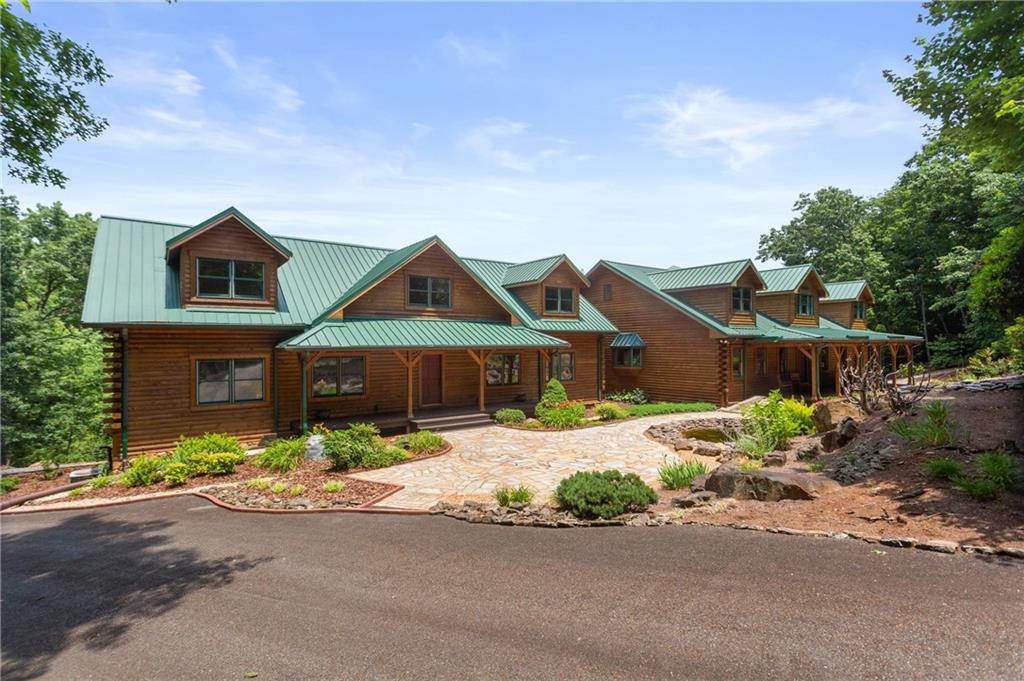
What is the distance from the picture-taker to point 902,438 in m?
10.5

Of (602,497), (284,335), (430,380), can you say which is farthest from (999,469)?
(284,335)

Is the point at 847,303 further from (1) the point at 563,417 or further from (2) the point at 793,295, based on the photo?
(1) the point at 563,417

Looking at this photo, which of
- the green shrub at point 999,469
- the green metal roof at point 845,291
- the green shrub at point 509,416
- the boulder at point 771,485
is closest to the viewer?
the green shrub at point 999,469

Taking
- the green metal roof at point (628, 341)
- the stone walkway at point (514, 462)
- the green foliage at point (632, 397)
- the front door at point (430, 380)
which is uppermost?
the green metal roof at point (628, 341)

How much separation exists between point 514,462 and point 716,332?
14.8 meters

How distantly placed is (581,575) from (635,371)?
22.2m

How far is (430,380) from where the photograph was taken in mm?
20656

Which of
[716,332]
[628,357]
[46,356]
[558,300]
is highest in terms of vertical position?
[558,300]

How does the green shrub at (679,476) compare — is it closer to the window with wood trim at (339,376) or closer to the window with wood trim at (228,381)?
the window with wood trim at (339,376)

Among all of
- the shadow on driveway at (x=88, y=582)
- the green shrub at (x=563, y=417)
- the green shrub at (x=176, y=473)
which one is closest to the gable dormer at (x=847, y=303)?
the green shrub at (x=563, y=417)

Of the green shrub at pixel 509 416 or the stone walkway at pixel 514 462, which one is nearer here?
the stone walkway at pixel 514 462

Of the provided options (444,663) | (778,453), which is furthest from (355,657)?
(778,453)

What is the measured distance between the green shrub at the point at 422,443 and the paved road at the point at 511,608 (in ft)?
21.2

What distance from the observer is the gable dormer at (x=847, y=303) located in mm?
31875
